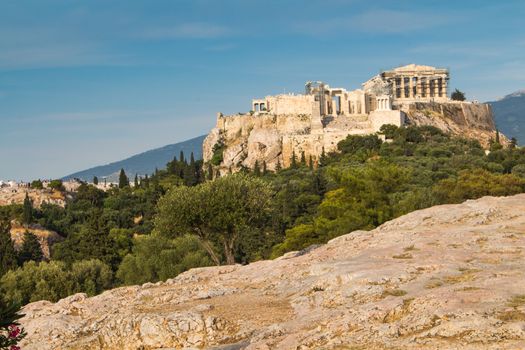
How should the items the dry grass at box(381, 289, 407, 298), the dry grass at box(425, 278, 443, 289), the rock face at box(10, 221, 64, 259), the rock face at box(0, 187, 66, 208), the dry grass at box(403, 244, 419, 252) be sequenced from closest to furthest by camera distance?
the dry grass at box(381, 289, 407, 298), the dry grass at box(425, 278, 443, 289), the dry grass at box(403, 244, 419, 252), the rock face at box(10, 221, 64, 259), the rock face at box(0, 187, 66, 208)

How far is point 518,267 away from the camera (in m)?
24.2

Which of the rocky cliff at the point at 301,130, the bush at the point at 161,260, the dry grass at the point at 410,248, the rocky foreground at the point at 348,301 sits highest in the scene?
the rocky cliff at the point at 301,130

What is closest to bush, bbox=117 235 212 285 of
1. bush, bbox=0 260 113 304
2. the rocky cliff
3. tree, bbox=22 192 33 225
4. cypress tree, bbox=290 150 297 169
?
bush, bbox=0 260 113 304

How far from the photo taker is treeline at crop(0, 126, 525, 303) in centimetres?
4919

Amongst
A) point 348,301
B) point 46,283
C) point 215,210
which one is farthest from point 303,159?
point 348,301

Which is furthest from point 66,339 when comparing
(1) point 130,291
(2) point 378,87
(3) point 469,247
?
(2) point 378,87

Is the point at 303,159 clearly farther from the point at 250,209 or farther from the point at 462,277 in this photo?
the point at 462,277

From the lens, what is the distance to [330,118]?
131250mm

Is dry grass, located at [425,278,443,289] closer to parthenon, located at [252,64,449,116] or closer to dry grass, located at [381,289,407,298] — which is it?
dry grass, located at [381,289,407,298]

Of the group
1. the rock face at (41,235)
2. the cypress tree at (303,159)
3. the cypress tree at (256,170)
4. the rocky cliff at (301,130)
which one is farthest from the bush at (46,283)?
the rocky cliff at (301,130)

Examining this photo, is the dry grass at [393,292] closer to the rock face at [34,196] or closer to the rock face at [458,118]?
the rock face at [458,118]

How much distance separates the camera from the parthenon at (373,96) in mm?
132250

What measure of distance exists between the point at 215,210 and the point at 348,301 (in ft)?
81.5

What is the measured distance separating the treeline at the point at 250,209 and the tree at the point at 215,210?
0.07 m
